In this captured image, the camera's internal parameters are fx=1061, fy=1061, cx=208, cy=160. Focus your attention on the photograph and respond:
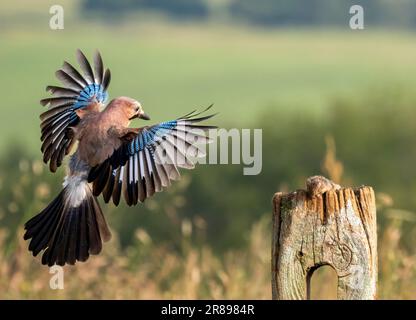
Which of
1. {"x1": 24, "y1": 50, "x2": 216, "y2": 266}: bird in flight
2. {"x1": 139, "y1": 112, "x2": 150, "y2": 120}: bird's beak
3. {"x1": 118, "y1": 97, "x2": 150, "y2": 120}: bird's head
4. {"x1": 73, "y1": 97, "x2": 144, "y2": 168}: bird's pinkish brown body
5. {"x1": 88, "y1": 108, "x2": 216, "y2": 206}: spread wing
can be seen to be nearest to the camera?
{"x1": 88, "y1": 108, "x2": 216, "y2": 206}: spread wing

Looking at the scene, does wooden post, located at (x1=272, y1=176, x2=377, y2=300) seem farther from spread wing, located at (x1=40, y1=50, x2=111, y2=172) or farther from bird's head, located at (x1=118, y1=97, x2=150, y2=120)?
spread wing, located at (x1=40, y1=50, x2=111, y2=172)

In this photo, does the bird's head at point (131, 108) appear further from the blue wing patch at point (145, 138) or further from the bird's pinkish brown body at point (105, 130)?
the blue wing patch at point (145, 138)

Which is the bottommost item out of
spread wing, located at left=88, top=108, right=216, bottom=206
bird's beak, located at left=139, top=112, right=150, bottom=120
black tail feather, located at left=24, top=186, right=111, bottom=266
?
black tail feather, located at left=24, top=186, right=111, bottom=266

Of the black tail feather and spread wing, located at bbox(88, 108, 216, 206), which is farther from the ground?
spread wing, located at bbox(88, 108, 216, 206)

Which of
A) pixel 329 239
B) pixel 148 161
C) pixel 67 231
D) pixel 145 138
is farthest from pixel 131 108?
pixel 329 239

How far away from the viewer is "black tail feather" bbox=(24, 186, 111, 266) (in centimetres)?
546

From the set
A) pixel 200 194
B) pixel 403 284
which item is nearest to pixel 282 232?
pixel 403 284

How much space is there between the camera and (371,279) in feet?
14.2

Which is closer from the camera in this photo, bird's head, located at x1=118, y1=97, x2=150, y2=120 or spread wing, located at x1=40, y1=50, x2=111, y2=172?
bird's head, located at x1=118, y1=97, x2=150, y2=120

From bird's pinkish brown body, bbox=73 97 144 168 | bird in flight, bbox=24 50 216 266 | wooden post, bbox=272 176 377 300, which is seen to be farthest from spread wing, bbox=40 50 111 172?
wooden post, bbox=272 176 377 300

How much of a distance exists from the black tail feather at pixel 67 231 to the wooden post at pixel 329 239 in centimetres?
144

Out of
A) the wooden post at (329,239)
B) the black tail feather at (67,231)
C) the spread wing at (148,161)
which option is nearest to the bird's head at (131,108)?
Answer: the spread wing at (148,161)

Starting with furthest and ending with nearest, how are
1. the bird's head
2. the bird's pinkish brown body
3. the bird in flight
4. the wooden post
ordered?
the bird's head < the bird's pinkish brown body < the bird in flight < the wooden post
